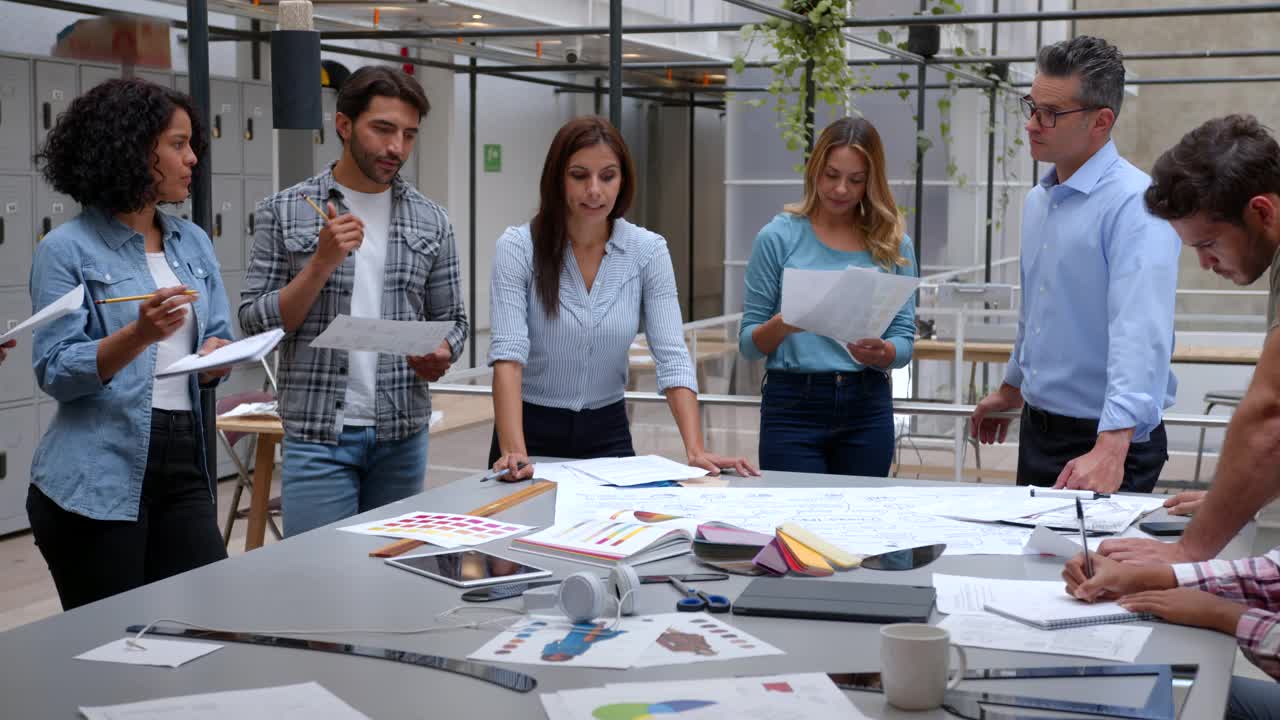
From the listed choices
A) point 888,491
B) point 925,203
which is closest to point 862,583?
point 888,491

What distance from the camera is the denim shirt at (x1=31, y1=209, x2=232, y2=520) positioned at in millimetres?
2609

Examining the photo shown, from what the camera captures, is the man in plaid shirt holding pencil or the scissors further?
the man in plaid shirt holding pencil

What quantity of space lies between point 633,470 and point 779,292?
860 mm

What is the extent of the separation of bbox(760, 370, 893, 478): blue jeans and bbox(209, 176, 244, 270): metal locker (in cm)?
508

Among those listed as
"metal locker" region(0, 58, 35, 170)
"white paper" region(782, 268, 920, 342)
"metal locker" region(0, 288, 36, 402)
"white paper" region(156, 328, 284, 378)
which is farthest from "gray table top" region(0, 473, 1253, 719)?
"metal locker" region(0, 58, 35, 170)

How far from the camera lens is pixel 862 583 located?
213cm

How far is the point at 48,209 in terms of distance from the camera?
6.75 metres

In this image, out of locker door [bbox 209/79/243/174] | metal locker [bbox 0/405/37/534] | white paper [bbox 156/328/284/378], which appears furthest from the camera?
locker door [bbox 209/79/243/174]

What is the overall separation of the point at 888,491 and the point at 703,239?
1556 cm

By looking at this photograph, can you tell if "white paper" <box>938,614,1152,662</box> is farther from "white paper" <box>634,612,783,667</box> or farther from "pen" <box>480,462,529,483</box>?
"pen" <box>480,462,529,483</box>

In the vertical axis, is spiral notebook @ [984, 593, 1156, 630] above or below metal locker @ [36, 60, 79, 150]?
below

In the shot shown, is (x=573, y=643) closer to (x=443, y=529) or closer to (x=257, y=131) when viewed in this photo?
(x=443, y=529)

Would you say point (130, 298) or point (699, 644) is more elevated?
point (130, 298)

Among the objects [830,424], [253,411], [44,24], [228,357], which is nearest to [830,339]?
[830,424]
